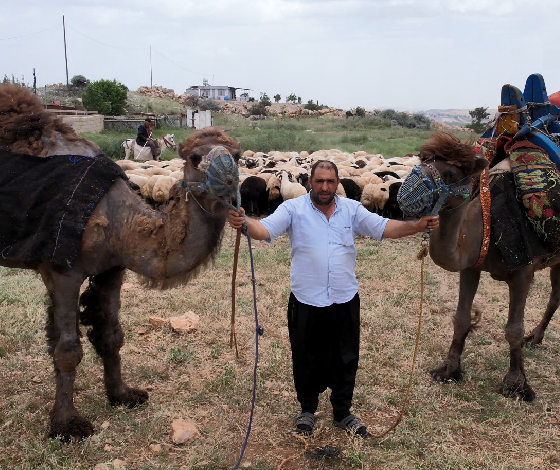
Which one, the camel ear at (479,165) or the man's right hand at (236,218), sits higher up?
the camel ear at (479,165)

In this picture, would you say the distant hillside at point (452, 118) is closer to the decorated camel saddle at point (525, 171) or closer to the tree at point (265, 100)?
the decorated camel saddle at point (525, 171)

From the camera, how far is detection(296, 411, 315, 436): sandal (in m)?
4.33

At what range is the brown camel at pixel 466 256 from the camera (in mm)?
4059

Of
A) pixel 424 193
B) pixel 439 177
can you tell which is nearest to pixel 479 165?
pixel 439 177

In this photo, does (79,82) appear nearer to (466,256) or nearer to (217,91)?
(217,91)

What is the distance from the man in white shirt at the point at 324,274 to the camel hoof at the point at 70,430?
1.72 m

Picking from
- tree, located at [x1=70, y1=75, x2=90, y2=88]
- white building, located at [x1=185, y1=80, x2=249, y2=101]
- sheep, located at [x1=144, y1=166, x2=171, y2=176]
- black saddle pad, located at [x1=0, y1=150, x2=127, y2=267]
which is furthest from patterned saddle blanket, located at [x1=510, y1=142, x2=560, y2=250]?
white building, located at [x1=185, y1=80, x2=249, y2=101]

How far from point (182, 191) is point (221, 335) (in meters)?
2.85

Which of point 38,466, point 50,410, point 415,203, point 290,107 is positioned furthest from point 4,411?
point 290,107

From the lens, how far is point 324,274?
4.00 meters

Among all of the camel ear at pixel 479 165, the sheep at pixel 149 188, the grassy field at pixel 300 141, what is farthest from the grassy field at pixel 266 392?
the grassy field at pixel 300 141

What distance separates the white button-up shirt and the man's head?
5.9 inches

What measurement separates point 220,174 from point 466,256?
234 cm

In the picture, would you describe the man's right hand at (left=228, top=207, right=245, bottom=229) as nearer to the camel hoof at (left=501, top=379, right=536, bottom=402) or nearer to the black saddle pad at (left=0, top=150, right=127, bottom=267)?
the black saddle pad at (left=0, top=150, right=127, bottom=267)
